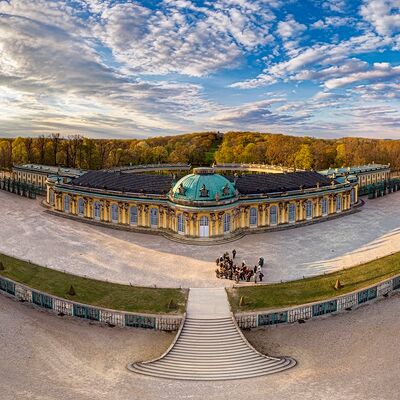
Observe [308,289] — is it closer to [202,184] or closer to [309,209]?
[202,184]

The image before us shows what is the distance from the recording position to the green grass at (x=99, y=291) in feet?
100.0

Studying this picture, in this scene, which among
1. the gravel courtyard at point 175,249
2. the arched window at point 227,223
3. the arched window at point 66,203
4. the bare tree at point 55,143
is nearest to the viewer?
the gravel courtyard at point 175,249

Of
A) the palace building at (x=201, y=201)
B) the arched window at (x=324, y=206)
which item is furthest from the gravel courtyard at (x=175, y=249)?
the arched window at (x=324, y=206)

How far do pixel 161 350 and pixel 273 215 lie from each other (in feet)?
111

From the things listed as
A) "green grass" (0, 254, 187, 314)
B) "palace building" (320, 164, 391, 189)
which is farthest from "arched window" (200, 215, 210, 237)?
"palace building" (320, 164, 391, 189)

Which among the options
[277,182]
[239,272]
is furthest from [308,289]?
[277,182]

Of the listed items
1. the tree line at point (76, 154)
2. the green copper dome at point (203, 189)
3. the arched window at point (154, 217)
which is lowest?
the arched window at point (154, 217)

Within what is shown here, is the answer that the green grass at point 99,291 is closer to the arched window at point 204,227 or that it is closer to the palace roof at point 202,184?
the arched window at point 204,227

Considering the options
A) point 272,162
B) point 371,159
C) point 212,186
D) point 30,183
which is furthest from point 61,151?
point 371,159

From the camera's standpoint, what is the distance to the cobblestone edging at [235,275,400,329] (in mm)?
28328

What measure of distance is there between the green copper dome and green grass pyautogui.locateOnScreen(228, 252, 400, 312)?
1814 centimetres

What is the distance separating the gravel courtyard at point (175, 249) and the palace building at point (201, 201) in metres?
2.35

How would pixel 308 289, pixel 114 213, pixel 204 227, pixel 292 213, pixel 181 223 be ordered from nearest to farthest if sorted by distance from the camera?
pixel 308 289 < pixel 204 227 < pixel 181 223 < pixel 114 213 < pixel 292 213

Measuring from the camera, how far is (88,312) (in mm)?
29156
